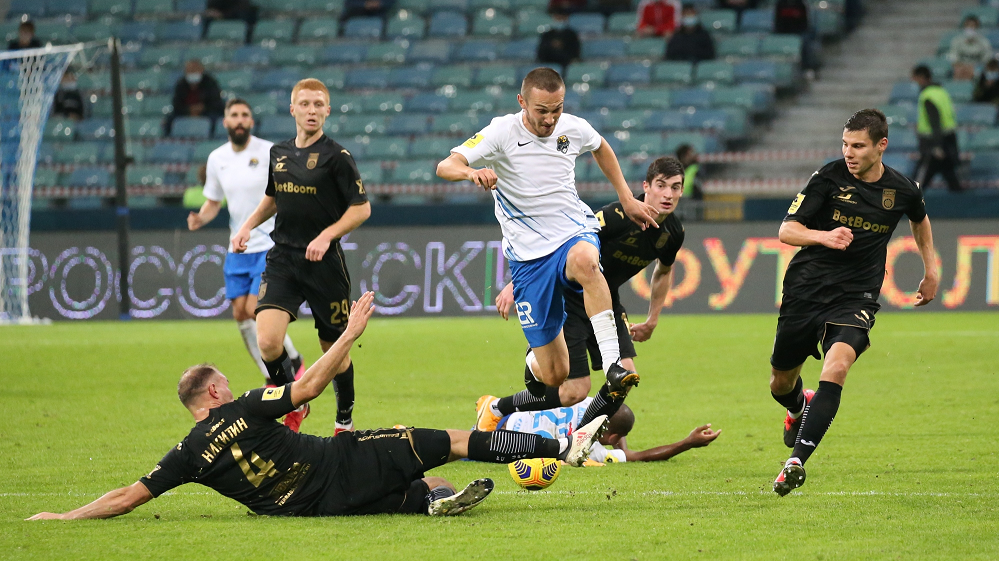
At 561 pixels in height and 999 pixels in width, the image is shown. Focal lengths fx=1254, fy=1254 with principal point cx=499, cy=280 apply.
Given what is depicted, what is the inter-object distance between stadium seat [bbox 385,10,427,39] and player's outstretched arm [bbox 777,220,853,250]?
1990 cm

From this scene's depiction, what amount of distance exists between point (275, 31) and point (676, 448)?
2093 cm

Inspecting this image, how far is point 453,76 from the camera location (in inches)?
965

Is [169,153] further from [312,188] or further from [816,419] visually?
[816,419]

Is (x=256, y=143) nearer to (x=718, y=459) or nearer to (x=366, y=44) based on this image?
(x=718, y=459)

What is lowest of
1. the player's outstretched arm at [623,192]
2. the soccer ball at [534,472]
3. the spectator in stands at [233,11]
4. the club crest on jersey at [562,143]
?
the soccer ball at [534,472]

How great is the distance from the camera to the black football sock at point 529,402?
8117mm

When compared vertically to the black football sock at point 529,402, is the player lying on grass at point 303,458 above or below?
above

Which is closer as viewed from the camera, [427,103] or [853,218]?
[853,218]

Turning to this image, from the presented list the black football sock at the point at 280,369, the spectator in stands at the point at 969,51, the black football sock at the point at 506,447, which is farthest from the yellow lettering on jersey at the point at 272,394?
the spectator in stands at the point at 969,51

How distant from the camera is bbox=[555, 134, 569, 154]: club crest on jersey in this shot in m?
7.34

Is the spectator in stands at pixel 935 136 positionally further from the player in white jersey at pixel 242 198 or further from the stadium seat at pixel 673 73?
the player in white jersey at pixel 242 198

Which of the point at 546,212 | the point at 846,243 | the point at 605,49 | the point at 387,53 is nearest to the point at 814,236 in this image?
the point at 846,243

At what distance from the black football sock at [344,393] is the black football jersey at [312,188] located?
0.92 meters

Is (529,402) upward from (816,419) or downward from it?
downward
